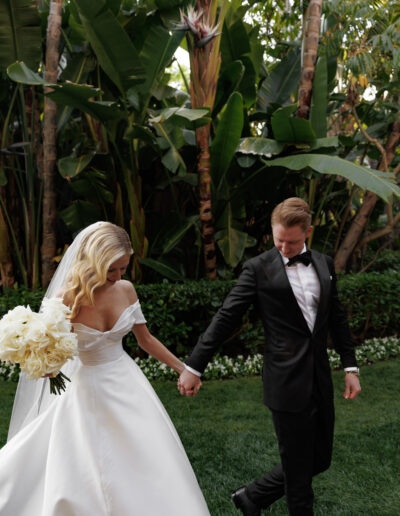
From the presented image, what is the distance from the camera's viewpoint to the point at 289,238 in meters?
2.59

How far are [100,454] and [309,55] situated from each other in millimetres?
5289

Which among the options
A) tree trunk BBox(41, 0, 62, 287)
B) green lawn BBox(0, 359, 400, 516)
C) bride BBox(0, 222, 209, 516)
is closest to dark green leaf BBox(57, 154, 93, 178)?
tree trunk BBox(41, 0, 62, 287)

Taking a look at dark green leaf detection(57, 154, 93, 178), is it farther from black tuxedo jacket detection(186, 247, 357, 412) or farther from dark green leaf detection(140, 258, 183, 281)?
black tuxedo jacket detection(186, 247, 357, 412)

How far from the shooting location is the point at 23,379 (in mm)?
3066

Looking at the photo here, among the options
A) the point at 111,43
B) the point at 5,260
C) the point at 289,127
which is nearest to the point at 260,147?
the point at 289,127

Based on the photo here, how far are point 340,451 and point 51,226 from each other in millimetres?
4032

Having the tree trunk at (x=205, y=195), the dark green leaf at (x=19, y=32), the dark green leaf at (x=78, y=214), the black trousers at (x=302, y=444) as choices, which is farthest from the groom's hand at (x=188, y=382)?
the dark green leaf at (x=19, y=32)

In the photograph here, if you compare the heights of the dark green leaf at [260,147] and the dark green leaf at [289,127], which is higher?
the dark green leaf at [289,127]

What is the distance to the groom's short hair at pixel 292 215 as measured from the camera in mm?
2537

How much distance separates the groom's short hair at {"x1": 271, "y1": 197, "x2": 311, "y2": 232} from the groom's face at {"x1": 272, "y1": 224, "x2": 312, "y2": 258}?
2cm

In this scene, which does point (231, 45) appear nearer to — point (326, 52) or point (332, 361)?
point (326, 52)

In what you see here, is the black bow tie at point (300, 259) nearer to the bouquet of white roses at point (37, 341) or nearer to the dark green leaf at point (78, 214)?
the bouquet of white roses at point (37, 341)

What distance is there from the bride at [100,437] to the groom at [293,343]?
0.35m

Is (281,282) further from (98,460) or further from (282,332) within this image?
(98,460)
